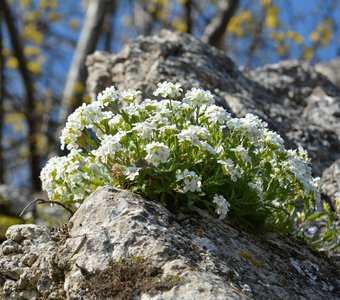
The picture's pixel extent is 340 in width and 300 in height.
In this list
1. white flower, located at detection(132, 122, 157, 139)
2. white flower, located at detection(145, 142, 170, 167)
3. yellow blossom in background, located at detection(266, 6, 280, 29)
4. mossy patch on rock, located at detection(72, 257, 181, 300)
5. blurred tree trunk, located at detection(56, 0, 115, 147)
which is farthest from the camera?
yellow blossom in background, located at detection(266, 6, 280, 29)

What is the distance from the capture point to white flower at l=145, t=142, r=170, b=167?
3031 mm

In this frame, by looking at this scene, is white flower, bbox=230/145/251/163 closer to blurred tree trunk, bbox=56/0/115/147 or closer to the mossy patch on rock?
the mossy patch on rock

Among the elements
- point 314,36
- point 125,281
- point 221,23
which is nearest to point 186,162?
point 125,281

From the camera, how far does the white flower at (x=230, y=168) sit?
3.13m

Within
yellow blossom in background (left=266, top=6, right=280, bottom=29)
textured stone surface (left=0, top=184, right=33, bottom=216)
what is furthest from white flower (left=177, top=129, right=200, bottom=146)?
yellow blossom in background (left=266, top=6, right=280, bottom=29)

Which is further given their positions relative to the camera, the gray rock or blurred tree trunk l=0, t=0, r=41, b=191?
blurred tree trunk l=0, t=0, r=41, b=191

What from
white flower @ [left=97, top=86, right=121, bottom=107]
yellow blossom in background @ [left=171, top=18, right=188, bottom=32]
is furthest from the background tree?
white flower @ [left=97, top=86, right=121, bottom=107]

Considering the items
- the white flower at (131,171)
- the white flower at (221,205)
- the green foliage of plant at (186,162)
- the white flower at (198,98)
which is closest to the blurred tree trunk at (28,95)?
the green foliage of plant at (186,162)

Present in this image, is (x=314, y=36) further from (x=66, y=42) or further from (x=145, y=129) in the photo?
(x=145, y=129)

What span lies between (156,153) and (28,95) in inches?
366

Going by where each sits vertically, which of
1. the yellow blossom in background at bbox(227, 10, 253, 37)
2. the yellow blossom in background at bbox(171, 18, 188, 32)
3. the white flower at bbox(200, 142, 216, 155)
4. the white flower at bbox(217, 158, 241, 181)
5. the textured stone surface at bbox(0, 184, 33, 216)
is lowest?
the textured stone surface at bbox(0, 184, 33, 216)

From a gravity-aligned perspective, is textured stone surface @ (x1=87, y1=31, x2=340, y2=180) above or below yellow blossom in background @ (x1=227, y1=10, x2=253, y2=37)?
below

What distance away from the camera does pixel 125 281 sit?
105 inches

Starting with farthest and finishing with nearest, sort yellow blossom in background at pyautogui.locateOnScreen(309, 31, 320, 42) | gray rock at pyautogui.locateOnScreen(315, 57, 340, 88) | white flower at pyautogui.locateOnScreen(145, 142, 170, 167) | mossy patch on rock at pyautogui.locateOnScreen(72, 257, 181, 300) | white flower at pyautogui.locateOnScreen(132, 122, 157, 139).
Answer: yellow blossom in background at pyautogui.locateOnScreen(309, 31, 320, 42)
gray rock at pyautogui.locateOnScreen(315, 57, 340, 88)
white flower at pyautogui.locateOnScreen(132, 122, 157, 139)
white flower at pyautogui.locateOnScreen(145, 142, 170, 167)
mossy patch on rock at pyautogui.locateOnScreen(72, 257, 181, 300)
